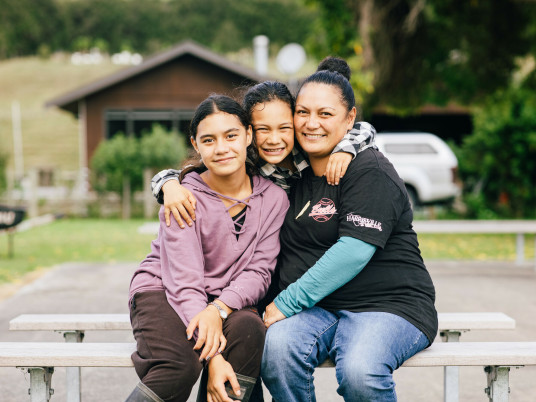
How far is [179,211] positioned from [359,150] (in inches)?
34.7

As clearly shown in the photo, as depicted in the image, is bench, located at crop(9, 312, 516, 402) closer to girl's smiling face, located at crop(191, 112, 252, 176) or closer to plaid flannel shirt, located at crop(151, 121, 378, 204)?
plaid flannel shirt, located at crop(151, 121, 378, 204)

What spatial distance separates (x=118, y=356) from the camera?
8.83 ft

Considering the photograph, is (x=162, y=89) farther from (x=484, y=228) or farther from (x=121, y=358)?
(x=121, y=358)

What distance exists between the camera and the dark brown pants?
8.27 feet

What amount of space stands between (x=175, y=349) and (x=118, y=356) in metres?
0.29

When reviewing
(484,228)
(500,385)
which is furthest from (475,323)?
(484,228)

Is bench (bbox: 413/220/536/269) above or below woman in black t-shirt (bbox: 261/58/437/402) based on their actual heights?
below

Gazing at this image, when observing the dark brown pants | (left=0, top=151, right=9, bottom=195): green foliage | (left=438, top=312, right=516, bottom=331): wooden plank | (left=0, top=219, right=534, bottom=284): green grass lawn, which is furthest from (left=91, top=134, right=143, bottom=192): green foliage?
the dark brown pants

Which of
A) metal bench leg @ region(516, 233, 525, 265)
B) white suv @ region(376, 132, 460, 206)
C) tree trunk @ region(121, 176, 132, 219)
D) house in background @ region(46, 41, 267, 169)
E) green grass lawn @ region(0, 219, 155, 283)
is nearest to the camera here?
metal bench leg @ region(516, 233, 525, 265)

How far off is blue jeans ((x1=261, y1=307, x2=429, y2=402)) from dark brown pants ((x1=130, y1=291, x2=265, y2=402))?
0.09 meters

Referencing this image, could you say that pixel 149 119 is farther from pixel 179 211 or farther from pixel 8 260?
pixel 179 211

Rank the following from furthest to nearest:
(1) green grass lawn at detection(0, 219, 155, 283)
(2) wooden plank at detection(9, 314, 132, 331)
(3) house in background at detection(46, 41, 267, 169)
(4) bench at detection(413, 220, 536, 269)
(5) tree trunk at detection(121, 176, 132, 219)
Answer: (3) house in background at detection(46, 41, 267, 169)
(5) tree trunk at detection(121, 176, 132, 219)
(1) green grass lawn at detection(0, 219, 155, 283)
(4) bench at detection(413, 220, 536, 269)
(2) wooden plank at detection(9, 314, 132, 331)

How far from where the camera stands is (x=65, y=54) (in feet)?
239

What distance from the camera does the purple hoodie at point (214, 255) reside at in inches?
107
